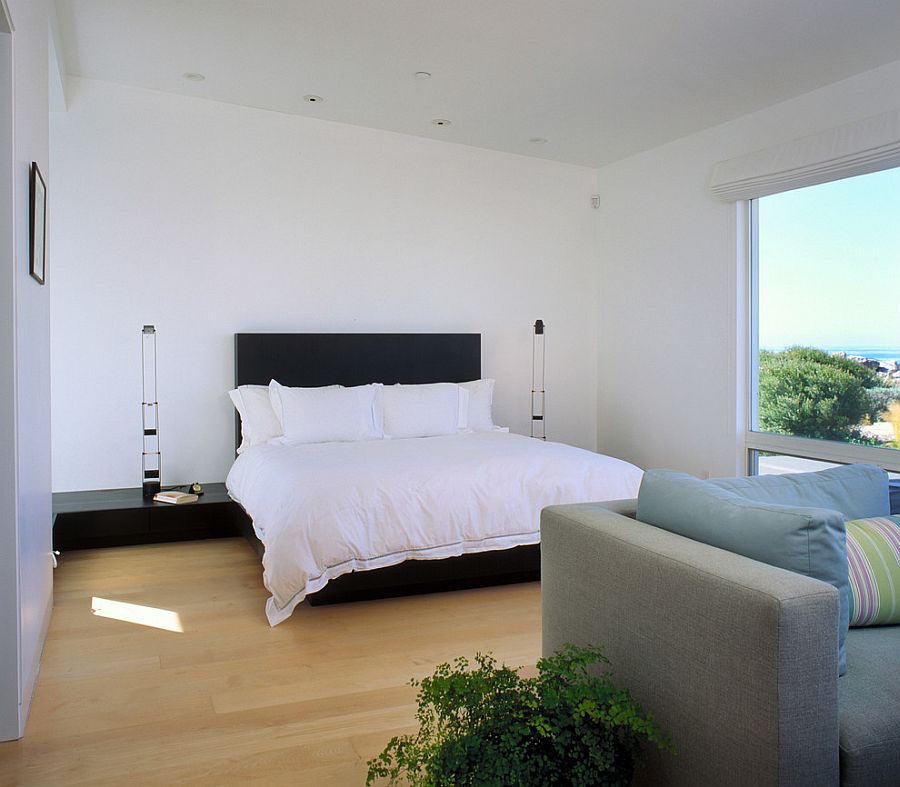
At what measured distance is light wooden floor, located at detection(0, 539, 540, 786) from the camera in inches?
87.0

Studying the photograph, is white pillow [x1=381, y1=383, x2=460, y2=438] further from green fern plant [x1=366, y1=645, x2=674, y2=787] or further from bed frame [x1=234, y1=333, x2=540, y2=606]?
green fern plant [x1=366, y1=645, x2=674, y2=787]

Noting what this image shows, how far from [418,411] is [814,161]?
9.08 feet

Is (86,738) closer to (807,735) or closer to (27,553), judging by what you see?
(27,553)

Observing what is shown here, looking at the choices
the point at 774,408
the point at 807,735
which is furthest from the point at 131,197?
the point at 807,735

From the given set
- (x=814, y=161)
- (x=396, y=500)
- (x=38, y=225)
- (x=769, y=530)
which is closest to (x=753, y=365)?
(x=814, y=161)

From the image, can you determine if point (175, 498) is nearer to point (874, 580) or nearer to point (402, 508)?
point (402, 508)

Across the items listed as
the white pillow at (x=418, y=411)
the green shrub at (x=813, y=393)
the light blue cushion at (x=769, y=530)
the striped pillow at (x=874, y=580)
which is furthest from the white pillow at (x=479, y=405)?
the striped pillow at (x=874, y=580)

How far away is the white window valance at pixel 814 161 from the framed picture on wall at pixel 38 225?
12.9 feet

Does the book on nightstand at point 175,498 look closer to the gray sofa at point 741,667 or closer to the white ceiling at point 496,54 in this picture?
the white ceiling at point 496,54

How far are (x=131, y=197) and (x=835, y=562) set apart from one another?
465 centimetres

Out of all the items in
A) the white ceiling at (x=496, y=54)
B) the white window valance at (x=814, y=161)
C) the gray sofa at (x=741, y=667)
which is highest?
the white ceiling at (x=496, y=54)

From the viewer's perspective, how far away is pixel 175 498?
Result: 4629 millimetres

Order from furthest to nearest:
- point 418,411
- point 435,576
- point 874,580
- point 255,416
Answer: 1. point 418,411
2. point 255,416
3. point 435,576
4. point 874,580

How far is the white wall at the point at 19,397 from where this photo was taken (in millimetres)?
Answer: 2271
